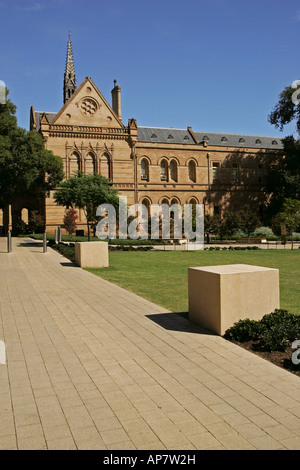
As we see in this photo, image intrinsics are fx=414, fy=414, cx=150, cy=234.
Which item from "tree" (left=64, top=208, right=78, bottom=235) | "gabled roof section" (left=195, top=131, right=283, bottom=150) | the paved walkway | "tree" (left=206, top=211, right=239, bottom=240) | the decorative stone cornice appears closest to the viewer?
the paved walkway

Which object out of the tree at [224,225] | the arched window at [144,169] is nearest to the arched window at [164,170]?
the arched window at [144,169]

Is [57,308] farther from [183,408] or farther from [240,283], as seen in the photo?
[183,408]

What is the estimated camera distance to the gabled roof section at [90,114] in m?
45.6

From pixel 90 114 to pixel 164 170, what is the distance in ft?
38.6

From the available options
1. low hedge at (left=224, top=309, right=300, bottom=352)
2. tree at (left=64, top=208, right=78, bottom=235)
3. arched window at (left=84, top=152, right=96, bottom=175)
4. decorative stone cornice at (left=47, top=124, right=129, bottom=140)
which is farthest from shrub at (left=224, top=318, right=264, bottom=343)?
decorative stone cornice at (left=47, top=124, right=129, bottom=140)

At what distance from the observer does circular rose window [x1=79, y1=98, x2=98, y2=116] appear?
46.3 m

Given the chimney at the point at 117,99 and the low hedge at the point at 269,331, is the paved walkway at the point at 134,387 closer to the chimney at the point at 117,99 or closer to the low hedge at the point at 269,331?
the low hedge at the point at 269,331

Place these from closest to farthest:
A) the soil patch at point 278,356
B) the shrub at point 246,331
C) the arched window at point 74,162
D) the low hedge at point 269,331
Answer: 1. the soil patch at point 278,356
2. the low hedge at point 269,331
3. the shrub at point 246,331
4. the arched window at point 74,162

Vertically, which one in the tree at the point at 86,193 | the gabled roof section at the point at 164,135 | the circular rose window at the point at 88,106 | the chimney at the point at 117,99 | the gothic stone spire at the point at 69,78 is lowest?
the tree at the point at 86,193

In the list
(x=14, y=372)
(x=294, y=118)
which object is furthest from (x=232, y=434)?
(x=294, y=118)

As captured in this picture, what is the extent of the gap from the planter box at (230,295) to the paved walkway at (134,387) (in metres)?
0.35

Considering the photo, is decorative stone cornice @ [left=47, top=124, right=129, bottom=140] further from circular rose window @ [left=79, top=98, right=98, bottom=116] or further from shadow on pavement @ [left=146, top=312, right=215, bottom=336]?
shadow on pavement @ [left=146, top=312, right=215, bottom=336]

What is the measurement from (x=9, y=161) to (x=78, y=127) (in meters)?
15.0

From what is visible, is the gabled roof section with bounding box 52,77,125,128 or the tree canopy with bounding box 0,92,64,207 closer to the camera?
the tree canopy with bounding box 0,92,64,207
